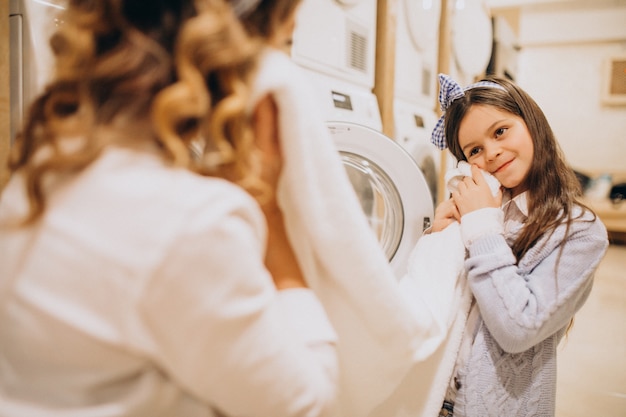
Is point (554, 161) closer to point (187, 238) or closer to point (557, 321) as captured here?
point (557, 321)

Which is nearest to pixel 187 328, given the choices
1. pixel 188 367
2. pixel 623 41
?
pixel 188 367

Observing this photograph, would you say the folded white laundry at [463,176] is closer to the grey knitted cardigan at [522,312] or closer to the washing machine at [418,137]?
the grey knitted cardigan at [522,312]

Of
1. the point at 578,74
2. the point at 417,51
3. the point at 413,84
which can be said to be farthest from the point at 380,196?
the point at 578,74

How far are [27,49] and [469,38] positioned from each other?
2268mm

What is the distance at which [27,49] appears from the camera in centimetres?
80

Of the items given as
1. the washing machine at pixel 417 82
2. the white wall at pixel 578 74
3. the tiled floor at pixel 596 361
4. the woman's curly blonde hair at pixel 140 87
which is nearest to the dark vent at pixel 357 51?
the washing machine at pixel 417 82

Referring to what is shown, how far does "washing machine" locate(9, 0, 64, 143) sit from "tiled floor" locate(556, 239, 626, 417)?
1556mm

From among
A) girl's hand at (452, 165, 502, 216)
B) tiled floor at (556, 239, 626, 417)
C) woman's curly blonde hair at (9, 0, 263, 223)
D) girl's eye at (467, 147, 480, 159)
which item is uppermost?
woman's curly blonde hair at (9, 0, 263, 223)

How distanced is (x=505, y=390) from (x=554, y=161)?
0.43 metres

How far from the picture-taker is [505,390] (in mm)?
748

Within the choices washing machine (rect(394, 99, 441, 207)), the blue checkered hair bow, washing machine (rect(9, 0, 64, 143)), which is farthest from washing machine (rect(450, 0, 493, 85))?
washing machine (rect(9, 0, 64, 143))

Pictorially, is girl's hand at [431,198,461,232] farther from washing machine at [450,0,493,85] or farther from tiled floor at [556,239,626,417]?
washing machine at [450,0,493,85]

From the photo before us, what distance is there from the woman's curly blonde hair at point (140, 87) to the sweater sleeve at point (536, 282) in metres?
0.50

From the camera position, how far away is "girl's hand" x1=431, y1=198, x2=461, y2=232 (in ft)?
2.89
